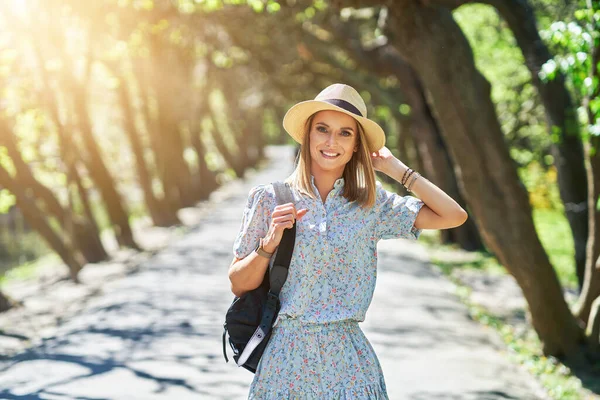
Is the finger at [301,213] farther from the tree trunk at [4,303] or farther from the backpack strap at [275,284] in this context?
the tree trunk at [4,303]

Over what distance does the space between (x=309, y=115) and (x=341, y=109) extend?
0.69ft

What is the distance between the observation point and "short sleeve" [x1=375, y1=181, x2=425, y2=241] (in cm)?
409

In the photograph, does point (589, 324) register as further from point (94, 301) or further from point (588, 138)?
point (94, 301)

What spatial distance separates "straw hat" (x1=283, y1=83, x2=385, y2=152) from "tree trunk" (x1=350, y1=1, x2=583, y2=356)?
16.7 feet

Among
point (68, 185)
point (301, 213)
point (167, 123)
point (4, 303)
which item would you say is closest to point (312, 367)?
point (301, 213)

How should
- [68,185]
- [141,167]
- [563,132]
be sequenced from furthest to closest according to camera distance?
[141,167], [68,185], [563,132]

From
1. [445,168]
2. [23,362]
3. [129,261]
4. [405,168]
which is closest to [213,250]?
[129,261]

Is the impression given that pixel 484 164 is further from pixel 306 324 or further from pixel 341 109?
pixel 306 324

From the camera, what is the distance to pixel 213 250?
20.7m

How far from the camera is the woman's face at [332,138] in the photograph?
4.02 meters

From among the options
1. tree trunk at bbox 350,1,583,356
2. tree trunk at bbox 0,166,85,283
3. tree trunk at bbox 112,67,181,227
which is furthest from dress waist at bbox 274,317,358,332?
tree trunk at bbox 112,67,181,227

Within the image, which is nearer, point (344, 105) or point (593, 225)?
point (344, 105)

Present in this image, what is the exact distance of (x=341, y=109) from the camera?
3947 mm

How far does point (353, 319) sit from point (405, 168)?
0.71 metres
